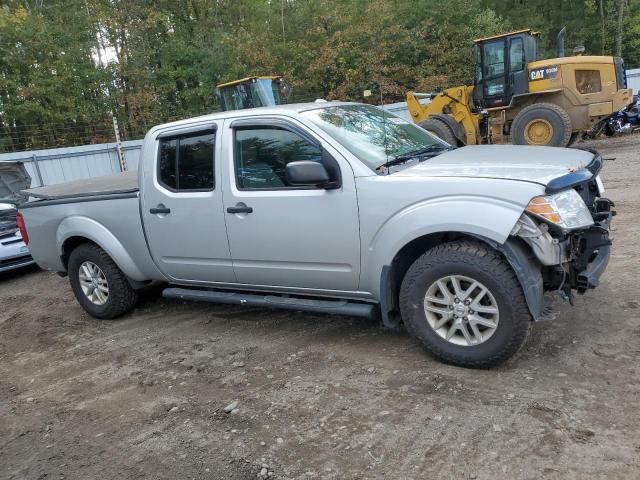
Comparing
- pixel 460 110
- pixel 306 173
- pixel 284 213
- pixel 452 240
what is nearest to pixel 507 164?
pixel 452 240

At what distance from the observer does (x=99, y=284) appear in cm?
557

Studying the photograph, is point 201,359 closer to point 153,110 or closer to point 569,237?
point 569,237

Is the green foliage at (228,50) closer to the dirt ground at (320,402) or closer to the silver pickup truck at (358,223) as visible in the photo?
the silver pickup truck at (358,223)

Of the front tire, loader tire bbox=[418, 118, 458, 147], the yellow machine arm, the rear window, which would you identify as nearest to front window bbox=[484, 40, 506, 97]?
the yellow machine arm

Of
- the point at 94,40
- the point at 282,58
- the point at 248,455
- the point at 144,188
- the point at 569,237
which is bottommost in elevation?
the point at 248,455

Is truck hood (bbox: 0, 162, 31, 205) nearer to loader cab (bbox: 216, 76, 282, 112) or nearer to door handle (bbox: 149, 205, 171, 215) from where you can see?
door handle (bbox: 149, 205, 171, 215)

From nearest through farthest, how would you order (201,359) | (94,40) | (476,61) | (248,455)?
(248,455)
(201,359)
(476,61)
(94,40)

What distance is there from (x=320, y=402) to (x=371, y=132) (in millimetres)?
2162

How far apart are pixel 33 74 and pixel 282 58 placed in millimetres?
10054

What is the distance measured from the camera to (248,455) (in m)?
3.02

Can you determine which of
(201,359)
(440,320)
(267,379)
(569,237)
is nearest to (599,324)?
(569,237)

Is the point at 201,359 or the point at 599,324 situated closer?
the point at 599,324

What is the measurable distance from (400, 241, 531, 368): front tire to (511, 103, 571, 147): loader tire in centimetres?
974

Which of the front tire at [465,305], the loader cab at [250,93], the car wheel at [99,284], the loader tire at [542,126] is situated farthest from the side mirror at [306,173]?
the loader cab at [250,93]
